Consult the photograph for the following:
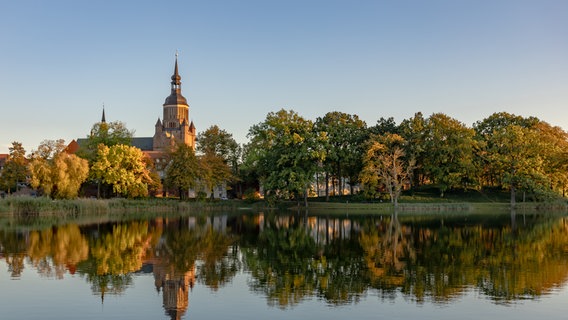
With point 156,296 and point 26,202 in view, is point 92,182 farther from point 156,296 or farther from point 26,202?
point 156,296

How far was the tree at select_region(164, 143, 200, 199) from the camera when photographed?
7081 cm

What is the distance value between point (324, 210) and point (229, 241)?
128ft

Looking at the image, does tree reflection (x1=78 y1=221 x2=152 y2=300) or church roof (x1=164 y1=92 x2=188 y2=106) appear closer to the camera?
tree reflection (x1=78 y1=221 x2=152 y2=300)

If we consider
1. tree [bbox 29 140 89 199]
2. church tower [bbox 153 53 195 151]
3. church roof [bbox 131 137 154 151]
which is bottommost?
tree [bbox 29 140 89 199]

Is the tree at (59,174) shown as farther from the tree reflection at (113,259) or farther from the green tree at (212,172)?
the tree reflection at (113,259)

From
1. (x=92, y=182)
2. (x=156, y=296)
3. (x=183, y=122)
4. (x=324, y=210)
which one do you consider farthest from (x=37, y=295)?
(x=183, y=122)

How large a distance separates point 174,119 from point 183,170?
63.9 meters

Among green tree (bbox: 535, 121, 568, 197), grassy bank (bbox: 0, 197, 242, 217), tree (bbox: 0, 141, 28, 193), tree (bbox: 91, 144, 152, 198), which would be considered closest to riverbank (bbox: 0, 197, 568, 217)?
grassy bank (bbox: 0, 197, 242, 217)

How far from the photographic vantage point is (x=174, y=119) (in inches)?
5231

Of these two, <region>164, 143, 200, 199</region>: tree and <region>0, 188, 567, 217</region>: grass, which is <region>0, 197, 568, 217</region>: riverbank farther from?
<region>164, 143, 200, 199</region>: tree

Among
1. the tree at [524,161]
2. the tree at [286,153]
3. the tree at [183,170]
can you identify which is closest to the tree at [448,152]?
the tree at [524,161]

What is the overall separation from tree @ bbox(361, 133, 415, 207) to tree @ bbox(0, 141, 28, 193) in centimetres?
4344

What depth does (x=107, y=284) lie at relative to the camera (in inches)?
655

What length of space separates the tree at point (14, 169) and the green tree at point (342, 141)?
A: 38558 mm
